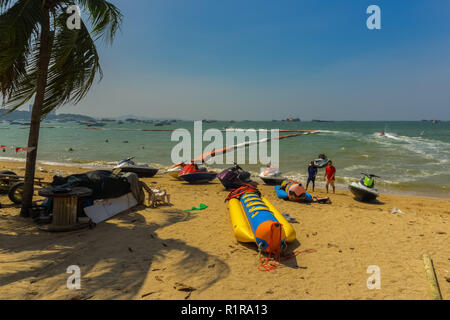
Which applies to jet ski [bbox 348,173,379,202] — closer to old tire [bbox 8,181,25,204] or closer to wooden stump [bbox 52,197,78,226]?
wooden stump [bbox 52,197,78,226]

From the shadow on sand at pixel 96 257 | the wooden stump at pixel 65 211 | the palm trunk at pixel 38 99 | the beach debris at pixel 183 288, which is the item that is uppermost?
the palm trunk at pixel 38 99

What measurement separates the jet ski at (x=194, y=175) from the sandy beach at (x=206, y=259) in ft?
21.0

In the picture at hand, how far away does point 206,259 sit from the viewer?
5.63m

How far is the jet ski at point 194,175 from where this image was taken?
598 inches

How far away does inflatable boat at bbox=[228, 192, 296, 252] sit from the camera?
571 cm

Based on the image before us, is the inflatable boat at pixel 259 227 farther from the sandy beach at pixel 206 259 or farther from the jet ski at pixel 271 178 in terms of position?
the jet ski at pixel 271 178

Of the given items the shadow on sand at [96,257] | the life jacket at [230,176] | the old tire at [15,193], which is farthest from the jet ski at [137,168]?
the shadow on sand at [96,257]

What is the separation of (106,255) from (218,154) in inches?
1016

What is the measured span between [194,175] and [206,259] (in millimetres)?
9722

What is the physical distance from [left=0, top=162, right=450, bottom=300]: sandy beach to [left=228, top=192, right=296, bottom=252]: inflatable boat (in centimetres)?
34

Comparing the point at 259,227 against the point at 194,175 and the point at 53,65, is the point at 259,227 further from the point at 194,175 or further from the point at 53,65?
the point at 194,175

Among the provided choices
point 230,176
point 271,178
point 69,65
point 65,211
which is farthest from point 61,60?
point 271,178
